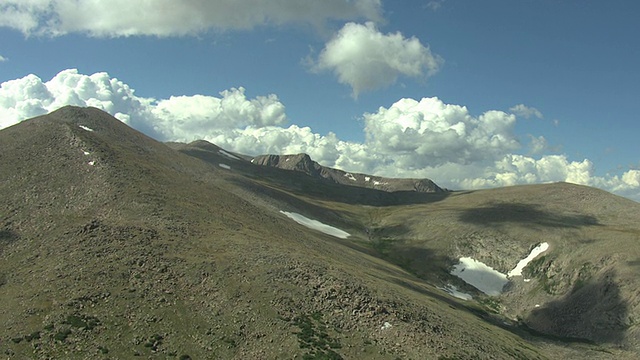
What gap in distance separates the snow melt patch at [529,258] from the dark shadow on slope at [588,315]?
18043 millimetres

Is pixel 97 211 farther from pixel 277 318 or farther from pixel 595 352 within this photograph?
pixel 595 352

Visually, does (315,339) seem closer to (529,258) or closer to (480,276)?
(480,276)

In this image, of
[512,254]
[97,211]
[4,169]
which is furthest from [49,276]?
[512,254]

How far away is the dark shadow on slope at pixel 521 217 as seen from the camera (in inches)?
4574

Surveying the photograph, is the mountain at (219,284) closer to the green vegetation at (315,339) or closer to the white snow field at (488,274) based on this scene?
the green vegetation at (315,339)

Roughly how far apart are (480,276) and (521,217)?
31594mm

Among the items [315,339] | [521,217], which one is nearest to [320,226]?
[521,217]

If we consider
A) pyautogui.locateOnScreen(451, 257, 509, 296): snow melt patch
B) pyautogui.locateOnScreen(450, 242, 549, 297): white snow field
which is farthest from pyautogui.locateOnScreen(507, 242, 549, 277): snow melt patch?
pyautogui.locateOnScreen(451, 257, 509, 296): snow melt patch

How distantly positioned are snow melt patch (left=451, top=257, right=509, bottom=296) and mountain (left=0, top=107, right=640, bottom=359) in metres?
1.57

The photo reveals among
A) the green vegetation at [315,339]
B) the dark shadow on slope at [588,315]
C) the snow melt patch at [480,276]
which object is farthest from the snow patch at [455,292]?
the green vegetation at [315,339]

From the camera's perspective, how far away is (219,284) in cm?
4581

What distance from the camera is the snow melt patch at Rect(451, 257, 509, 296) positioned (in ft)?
329

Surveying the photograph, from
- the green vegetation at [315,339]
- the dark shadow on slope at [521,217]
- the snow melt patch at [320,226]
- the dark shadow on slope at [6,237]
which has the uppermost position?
the dark shadow on slope at [521,217]

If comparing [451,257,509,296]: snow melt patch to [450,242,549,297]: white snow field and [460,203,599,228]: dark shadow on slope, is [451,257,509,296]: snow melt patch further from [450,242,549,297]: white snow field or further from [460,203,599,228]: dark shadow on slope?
[460,203,599,228]: dark shadow on slope
